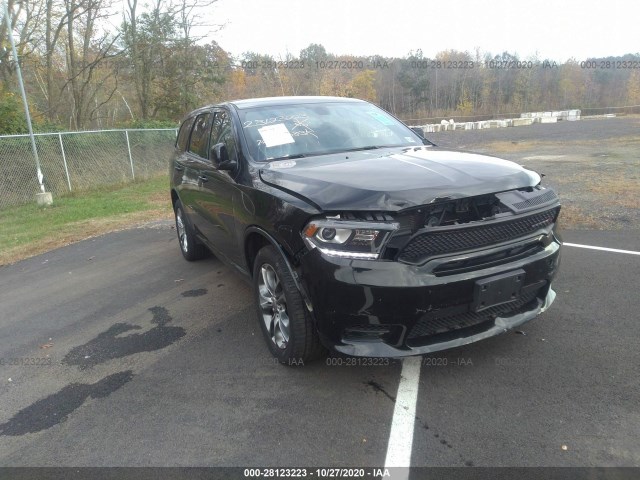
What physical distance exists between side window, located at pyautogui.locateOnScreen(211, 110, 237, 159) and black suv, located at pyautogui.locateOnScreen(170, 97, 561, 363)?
0.69 ft

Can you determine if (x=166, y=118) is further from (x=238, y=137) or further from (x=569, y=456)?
(x=569, y=456)

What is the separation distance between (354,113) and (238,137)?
123 cm

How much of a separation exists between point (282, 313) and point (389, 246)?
3.36 feet

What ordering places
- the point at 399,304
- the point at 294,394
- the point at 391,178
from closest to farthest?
the point at 399,304 → the point at 391,178 → the point at 294,394

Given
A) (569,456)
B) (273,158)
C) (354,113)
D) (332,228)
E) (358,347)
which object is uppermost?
(354,113)

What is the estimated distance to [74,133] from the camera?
A: 1365cm

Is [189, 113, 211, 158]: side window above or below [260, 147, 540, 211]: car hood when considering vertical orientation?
above

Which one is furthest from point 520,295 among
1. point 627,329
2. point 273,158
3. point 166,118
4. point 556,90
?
point 556,90

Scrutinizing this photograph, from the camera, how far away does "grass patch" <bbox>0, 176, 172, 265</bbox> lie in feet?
26.8

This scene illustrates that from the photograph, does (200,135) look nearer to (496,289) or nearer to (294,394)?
(294,394)

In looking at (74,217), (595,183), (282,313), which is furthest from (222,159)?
(595,183)

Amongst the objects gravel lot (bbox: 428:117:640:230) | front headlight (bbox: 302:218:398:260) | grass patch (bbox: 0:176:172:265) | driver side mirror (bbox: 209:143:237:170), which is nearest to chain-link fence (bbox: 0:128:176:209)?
grass patch (bbox: 0:176:172:265)

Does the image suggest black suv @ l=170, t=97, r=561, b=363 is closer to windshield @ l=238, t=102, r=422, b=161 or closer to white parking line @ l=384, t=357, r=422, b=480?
windshield @ l=238, t=102, r=422, b=161

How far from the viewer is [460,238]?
2740 millimetres
